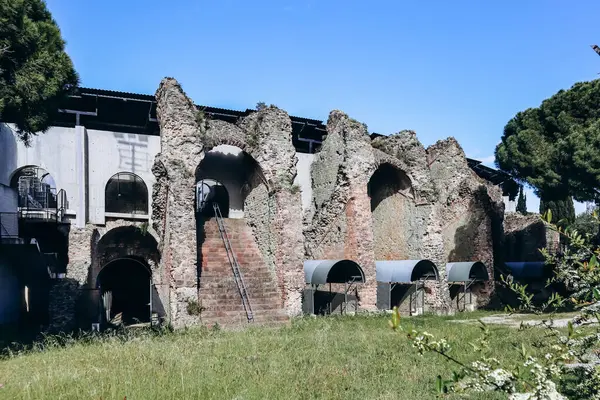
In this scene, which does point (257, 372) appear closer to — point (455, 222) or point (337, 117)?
point (337, 117)

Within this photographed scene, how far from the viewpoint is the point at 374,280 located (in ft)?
65.5

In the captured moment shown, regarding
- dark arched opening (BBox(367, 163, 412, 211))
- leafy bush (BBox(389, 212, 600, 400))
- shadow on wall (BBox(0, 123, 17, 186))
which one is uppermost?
shadow on wall (BBox(0, 123, 17, 186))

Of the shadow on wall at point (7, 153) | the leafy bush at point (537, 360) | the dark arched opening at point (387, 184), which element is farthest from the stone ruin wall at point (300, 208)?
the leafy bush at point (537, 360)

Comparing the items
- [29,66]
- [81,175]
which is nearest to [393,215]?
[81,175]

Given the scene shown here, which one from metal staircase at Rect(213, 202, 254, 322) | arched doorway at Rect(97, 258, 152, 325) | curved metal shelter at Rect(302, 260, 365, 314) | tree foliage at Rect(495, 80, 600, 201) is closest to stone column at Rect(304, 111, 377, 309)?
curved metal shelter at Rect(302, 260, 365, 314)

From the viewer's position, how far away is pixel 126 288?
25.2 m

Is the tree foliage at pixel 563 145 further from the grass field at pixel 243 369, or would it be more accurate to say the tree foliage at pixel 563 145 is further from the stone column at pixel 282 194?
the stone column at pixel 282 194

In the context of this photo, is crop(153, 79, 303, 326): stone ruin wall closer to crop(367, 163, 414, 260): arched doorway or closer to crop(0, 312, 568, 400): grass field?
crop(0, 312, 568, 400): grass field

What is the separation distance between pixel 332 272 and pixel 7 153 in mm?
14090

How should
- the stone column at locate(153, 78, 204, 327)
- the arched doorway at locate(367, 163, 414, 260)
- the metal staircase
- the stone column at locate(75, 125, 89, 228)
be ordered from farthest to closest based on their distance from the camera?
the arched doorway at locate(367, 163, 414, 260), the stone column at locate(75, 125, 89, 228), the metal staircase, the stone column at locate(153, 78, 204, 327)

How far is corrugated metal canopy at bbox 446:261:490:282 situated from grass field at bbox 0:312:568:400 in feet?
29.0

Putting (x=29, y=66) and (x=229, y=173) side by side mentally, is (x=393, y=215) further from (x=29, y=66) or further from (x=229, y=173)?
(x=29, y=66)

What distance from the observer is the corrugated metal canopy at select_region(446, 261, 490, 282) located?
2169 cm

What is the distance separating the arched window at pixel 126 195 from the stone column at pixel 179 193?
4778 millimetres
